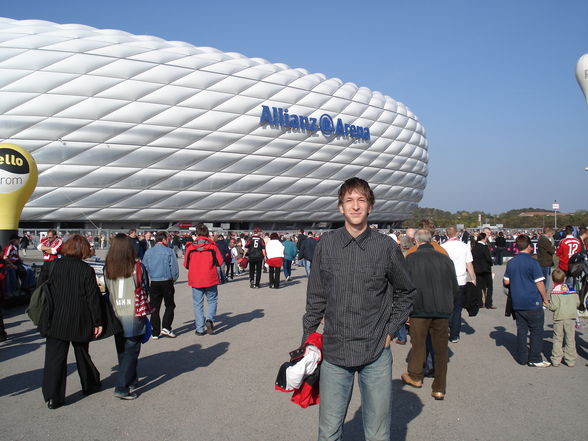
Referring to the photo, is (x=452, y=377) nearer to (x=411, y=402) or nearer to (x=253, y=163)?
(x=411, y=402)

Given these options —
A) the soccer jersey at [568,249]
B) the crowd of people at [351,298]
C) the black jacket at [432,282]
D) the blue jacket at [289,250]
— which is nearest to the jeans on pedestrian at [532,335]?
the crowd of people at [351,298]

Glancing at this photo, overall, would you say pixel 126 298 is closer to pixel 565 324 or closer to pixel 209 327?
pixel 209 327

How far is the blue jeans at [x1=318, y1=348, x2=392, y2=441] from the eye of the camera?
7.87ft

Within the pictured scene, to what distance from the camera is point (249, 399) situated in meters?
4.14

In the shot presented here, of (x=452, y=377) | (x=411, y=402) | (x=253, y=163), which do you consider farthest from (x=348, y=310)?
(x=253, y=163)

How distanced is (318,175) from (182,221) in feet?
39.0

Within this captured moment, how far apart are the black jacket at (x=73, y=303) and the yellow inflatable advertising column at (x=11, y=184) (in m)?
9.22

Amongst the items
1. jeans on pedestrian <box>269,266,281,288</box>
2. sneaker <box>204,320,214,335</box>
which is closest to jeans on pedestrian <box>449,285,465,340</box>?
sneaker <box>204,320,214,335</box>

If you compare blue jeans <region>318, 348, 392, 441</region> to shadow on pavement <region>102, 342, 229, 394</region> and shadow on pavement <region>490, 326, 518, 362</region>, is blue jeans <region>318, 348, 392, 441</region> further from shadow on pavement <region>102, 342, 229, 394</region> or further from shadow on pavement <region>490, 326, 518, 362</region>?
shadow on pavement <region>490, 326, 518, 362</region>

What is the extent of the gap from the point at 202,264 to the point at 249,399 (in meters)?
3.20

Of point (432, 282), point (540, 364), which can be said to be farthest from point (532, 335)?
point (432, 282)

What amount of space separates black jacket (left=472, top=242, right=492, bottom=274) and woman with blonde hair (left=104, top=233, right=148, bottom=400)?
6360 millimetres

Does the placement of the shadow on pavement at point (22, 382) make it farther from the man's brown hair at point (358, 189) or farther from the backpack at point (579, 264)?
the backpack at point (579, 264)

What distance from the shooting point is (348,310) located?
2.41 meters
